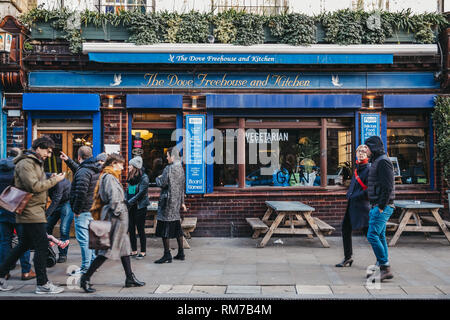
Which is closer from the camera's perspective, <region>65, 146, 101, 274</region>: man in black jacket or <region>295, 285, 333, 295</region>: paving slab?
<region>295, 285, 333, 295</region>: paving slab

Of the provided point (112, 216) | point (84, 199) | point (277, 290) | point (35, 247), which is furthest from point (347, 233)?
point (35, 247)

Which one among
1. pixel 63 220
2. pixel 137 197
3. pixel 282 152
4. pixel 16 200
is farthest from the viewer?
pixel 282 152

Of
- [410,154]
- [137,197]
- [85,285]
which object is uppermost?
[410,154]

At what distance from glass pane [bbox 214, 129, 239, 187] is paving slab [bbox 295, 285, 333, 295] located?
14.2 ft

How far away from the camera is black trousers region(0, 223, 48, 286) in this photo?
17.9 ft

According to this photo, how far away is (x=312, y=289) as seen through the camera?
5.65 meters

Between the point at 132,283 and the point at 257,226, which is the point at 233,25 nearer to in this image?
the point at 257,226

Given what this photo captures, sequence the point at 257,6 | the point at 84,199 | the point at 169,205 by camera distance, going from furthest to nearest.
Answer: the point at 257,6 < the point at 169,205 < the point at 84,199

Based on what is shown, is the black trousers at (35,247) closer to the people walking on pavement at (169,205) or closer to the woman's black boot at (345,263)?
the people walking on pavement at (169,205)

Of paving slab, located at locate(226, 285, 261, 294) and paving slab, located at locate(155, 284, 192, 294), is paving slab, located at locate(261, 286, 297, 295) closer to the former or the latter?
paving slab, located at locate(226, 285, 261, 294)

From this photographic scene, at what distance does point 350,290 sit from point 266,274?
4.51 ft

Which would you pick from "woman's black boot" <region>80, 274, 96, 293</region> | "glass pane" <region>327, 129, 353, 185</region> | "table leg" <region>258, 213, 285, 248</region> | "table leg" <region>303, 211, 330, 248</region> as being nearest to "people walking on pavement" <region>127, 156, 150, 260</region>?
"woman's black boot" <region>80, 274, 96, 293</region>

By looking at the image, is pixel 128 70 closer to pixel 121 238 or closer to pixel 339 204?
pixel 121 238

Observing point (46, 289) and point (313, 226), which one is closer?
point (46, 289)
